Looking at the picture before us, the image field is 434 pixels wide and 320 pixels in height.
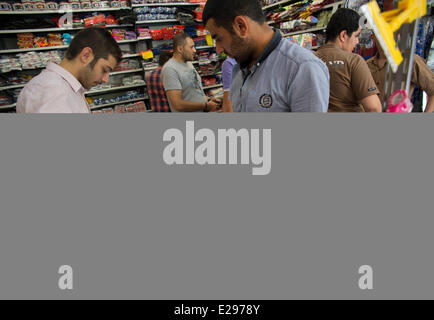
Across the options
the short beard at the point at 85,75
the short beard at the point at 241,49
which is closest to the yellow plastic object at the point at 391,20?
the short beard at the point at 241,49

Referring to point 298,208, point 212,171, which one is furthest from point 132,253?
point 298,208

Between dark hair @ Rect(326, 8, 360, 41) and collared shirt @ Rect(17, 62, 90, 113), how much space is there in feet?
5.15

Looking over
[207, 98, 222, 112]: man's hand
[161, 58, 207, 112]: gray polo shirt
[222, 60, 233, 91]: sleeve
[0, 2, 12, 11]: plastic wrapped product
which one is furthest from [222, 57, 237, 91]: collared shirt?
[0, 2, 12, 11]: plastic wrapped product

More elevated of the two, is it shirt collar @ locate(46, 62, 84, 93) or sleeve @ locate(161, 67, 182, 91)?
sleeve @ locate(161, 67, 182, 91)

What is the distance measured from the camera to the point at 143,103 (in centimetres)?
543

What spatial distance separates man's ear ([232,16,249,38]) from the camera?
1052 mm

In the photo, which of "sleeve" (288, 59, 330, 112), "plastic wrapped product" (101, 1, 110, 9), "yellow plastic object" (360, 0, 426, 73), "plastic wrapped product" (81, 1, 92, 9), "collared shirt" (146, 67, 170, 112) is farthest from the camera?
"plastic wrapped product" (101, 1, 110, 9)

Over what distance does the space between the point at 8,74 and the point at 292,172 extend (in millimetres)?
5528

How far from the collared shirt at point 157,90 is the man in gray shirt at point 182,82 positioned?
164 millimetres

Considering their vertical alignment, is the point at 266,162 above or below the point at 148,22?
below

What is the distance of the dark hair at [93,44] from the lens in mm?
1460

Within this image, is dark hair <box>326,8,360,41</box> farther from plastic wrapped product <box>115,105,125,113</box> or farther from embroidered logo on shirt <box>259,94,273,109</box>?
plastic wrapped product <box>115,105,125,113</box>

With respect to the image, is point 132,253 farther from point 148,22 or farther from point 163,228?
point 148,22

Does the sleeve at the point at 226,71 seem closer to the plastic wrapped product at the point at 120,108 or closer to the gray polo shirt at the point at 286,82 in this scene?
the gray polo shirt at the point at 286,82
